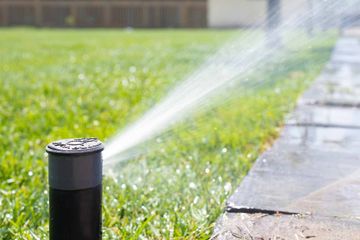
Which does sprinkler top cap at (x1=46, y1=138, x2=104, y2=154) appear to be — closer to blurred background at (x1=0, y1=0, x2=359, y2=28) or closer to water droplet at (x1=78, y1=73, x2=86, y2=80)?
water droplet at (x1=78, y1=73, x2=86, y2=80)

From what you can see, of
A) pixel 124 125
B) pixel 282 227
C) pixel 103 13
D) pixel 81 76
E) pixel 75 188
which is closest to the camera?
pixel 75 188

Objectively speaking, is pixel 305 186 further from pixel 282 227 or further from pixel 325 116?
pixel 325 116

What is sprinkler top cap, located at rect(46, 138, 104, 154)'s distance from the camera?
4.49 feet

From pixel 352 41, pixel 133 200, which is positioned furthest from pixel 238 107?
pixel 352 41

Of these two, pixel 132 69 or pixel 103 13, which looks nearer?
pixel 132 69

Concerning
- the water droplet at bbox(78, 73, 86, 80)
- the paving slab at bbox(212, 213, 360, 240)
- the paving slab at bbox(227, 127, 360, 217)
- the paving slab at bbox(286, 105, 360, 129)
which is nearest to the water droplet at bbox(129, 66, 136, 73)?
the water droplet at bbox(78, 73, 86, 80)

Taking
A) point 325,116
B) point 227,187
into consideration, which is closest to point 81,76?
point 325,116

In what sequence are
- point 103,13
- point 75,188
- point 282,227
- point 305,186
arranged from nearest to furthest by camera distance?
point 75,188, point 282,227, point 305,186, point 103,13

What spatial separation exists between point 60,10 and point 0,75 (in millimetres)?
15558

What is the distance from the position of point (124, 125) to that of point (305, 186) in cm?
163

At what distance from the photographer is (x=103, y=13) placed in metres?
20.3

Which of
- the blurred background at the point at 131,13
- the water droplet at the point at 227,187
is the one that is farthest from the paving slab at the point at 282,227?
the blurred background at the point at 131,13

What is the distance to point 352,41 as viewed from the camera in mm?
9898

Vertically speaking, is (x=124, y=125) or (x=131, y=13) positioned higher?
(x=124, y=125)
